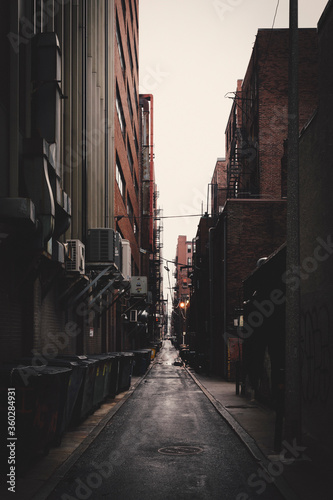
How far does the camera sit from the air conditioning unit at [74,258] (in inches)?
630

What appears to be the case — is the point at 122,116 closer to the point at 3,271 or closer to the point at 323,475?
the point at 3,271

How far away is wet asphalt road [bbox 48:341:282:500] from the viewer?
7.03 m

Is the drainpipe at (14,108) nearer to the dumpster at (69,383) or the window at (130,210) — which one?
the dumpster at (69,383)

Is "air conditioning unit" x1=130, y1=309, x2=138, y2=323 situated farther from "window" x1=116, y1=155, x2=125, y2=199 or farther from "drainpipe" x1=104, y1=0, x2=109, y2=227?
"drainpipe" x1=104, y1=0, x2=109, y2=227

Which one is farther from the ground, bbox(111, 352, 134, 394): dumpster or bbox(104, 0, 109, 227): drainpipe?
bbox(104, 0, 109, 227): drainpipe

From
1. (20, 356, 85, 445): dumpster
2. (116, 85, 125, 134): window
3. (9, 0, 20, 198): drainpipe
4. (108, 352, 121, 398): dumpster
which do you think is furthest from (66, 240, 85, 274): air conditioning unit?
(116, 85, 125, 134): window

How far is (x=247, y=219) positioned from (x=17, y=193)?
19509 mm

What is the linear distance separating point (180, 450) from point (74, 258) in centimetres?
771

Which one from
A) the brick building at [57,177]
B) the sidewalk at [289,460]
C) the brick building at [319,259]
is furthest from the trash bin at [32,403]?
the brick building at [319,259]

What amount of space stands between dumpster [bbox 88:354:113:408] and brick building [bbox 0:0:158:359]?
142cm

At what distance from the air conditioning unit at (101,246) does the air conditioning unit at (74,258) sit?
9.69 ft

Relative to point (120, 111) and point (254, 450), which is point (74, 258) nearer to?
point (254, 450)

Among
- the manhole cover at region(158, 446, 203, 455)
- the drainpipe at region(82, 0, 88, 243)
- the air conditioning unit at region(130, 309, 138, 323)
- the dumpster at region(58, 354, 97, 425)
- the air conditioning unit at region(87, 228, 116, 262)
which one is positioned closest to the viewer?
the manhole cover at region(158, 446, 203, 455)

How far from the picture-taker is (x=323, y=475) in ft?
25.4
